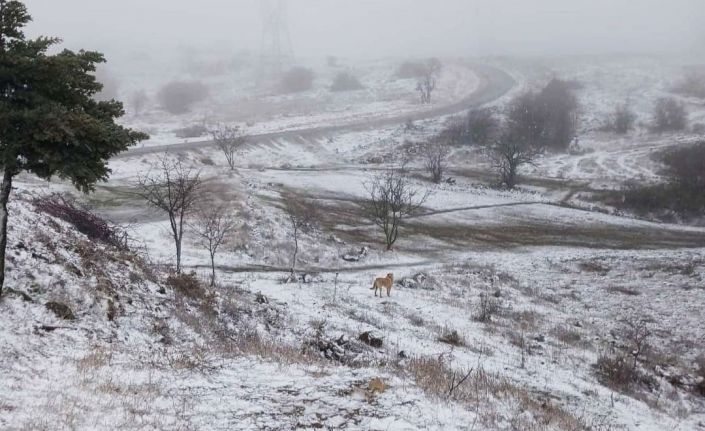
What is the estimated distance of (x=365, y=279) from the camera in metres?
27.9

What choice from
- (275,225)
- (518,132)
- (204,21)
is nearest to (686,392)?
(275,225)

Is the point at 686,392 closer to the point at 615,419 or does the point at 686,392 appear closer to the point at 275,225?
the point at 615,419

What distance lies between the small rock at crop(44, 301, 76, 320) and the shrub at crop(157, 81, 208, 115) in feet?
270

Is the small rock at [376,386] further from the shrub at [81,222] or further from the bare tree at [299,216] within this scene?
the bare tree at [299,216]

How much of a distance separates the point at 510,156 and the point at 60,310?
5593 centimetres

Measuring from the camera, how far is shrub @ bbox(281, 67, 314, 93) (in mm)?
108719

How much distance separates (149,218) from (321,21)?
178551 mm

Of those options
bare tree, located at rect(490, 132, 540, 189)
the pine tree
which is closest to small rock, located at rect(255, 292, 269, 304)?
the pine tree

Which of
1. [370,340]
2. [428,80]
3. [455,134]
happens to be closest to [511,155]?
[455,134]

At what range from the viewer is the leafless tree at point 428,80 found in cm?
10062

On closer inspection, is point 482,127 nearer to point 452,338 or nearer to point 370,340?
point 452,338

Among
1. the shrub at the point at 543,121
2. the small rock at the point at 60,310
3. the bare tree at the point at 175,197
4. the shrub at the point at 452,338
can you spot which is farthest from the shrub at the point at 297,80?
the small rock at the point at 60,310

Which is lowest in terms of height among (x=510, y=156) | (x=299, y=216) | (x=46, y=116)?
(x=299, y=216)

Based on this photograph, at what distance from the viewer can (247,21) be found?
183000 mm
